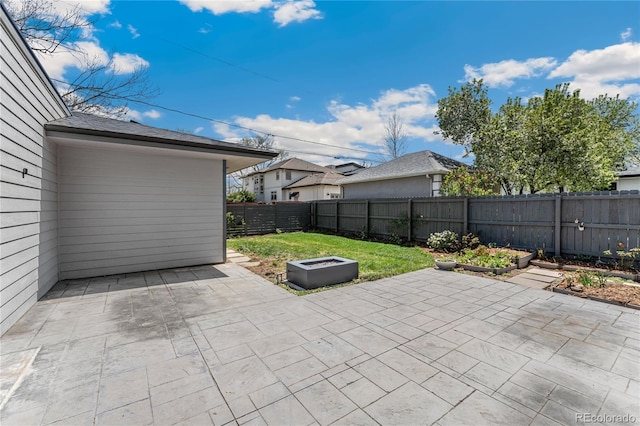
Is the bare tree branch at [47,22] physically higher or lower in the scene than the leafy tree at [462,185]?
higher

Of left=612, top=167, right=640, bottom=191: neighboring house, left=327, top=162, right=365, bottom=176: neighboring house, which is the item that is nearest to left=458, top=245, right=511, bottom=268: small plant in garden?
left=612, top=167, right=640, bottom=191: neighboring house

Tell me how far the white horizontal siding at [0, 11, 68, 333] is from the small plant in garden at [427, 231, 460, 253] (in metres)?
8.77

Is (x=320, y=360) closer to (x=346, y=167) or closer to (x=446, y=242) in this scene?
(x=446, y=242)

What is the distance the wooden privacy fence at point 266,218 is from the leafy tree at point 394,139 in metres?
14.1

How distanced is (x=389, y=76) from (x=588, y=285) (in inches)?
479

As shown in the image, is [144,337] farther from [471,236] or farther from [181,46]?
[181,46]

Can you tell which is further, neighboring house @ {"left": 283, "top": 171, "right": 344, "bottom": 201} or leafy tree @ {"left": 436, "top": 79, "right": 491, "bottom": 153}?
neighboring house @ {"left": 283, "top": 171, "right": 344, "bottom": 201}

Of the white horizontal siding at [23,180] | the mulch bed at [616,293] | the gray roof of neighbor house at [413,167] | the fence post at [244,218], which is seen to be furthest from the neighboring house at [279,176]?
the mulch bed at [616,293]

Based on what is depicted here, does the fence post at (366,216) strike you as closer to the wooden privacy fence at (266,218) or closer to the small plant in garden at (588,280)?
the wooden privacy fence at (266,218)

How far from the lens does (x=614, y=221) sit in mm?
5867

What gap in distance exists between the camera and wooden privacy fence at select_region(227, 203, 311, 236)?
486 inches

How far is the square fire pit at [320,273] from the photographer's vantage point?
482 centimetres

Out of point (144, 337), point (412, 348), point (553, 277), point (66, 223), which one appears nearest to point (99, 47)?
point (66, 223)

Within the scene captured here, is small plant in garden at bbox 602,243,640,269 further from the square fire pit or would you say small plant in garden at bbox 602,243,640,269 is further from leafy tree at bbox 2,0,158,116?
leafy tree at bbox 2,0,158,116
